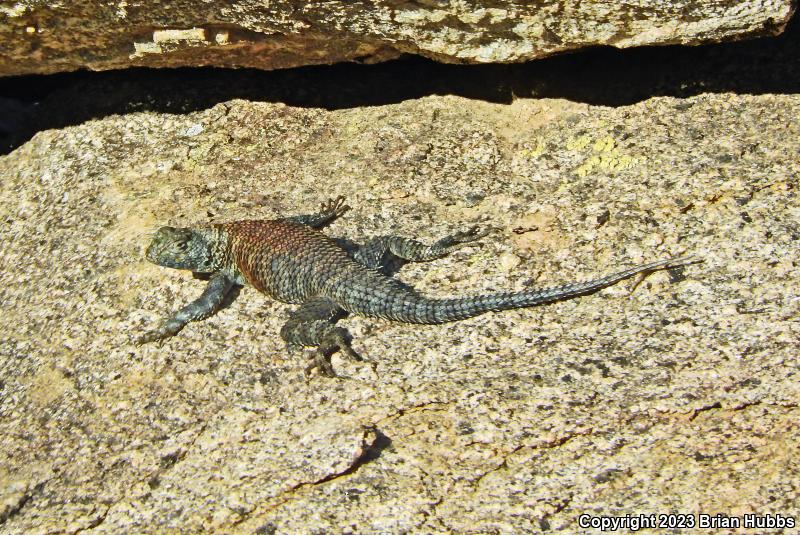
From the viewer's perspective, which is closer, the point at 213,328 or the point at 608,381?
the point at 608,381

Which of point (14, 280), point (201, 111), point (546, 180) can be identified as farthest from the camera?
point (201, 111)

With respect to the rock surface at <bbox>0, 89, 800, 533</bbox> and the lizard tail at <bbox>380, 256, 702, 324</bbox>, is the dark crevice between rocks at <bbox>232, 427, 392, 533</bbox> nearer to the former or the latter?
the rock surface at <bbox>0, 89, 800, 533</bbox>

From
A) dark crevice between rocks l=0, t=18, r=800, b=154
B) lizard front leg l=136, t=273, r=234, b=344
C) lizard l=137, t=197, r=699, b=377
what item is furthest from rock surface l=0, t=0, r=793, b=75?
lizard front leg l=136, t=273, r=234, b=344

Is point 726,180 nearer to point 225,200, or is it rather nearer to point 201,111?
point 225,200

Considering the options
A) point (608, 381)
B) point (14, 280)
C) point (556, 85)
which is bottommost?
point (14, 280)

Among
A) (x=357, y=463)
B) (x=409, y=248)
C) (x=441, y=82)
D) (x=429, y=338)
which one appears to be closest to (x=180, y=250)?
(x=409, y=248)

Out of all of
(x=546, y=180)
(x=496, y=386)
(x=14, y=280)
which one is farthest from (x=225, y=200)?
(x=496, y=386)

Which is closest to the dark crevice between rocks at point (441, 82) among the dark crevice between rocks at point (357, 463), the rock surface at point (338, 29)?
the rock surface at point (338, 29)
